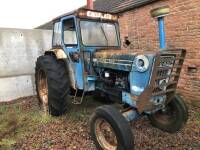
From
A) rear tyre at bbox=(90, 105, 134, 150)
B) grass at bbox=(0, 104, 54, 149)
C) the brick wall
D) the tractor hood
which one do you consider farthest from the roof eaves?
rear tyre at bbox=(90, 105, 134, 150)

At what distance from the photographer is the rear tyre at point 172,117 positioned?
430cm

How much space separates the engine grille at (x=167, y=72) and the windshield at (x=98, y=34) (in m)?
1.58

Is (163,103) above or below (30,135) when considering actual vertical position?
above

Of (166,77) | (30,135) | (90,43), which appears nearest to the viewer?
(166,77)

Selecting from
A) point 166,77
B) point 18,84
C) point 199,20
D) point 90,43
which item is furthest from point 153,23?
point 18,84

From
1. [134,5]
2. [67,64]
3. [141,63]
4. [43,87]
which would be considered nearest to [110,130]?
[141,63]

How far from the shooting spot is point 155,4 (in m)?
7.05

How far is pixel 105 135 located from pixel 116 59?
1.28 meters

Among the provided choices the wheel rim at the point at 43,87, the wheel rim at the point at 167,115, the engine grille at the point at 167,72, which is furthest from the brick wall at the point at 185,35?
the wheel rim at the point at 43,87

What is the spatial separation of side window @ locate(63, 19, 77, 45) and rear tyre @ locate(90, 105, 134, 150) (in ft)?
5.91

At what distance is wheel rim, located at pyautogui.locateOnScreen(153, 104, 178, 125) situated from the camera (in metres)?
4.42

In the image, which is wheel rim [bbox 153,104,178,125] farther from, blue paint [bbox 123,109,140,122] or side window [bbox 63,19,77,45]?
side window [bbox 63,19,77,45]

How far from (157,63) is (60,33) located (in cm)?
258

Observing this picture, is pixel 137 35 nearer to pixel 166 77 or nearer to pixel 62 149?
pixel 166 77
